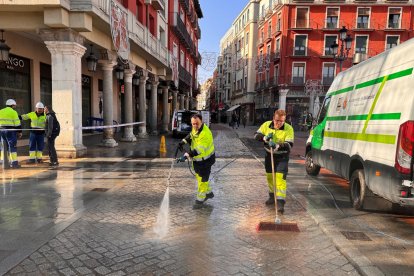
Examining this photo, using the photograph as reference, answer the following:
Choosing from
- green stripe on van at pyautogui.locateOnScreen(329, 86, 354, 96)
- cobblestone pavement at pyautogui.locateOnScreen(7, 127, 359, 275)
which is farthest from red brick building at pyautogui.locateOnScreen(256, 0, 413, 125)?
cobblestone pavement at pyautogui.locateOnScreen(7, 127, 359, 275)

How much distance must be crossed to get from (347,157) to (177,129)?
52.5 feet

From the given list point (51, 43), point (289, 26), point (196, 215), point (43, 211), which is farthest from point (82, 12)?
point (289, 26)

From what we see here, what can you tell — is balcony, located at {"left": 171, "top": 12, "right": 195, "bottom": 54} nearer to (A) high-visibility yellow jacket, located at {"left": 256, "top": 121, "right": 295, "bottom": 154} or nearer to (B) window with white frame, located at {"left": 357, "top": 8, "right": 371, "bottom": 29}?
(B) window with white frame, located at {"left": 357, "top": 8, "right": 371, "bottom": 29}

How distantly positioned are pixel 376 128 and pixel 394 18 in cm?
4149

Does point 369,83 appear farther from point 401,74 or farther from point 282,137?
point 282,137

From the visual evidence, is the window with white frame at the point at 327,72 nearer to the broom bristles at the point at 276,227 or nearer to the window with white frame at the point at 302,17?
the window with white frame at the point at 302,17

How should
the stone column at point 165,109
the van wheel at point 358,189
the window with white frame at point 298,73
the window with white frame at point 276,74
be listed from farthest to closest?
the window with white frame at point 276,74 < the window with white frame at point 298,73 < the stone column at point 165,109 < the van wheel at point 358,189

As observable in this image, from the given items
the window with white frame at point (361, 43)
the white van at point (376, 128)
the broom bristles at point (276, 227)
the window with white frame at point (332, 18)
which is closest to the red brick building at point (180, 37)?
the window with white frame at point (332, 18)

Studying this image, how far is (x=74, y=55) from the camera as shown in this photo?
10469 millimetres

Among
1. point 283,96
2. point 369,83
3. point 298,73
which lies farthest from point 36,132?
point 298,73

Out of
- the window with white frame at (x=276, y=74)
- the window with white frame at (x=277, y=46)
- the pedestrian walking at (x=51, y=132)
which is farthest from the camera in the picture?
the window with white frame at (x=276, y=74)

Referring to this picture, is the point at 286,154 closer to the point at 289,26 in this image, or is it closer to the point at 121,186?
the point at 121,186

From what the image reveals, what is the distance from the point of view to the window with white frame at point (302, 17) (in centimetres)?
3934

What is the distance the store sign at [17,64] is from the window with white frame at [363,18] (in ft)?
123
